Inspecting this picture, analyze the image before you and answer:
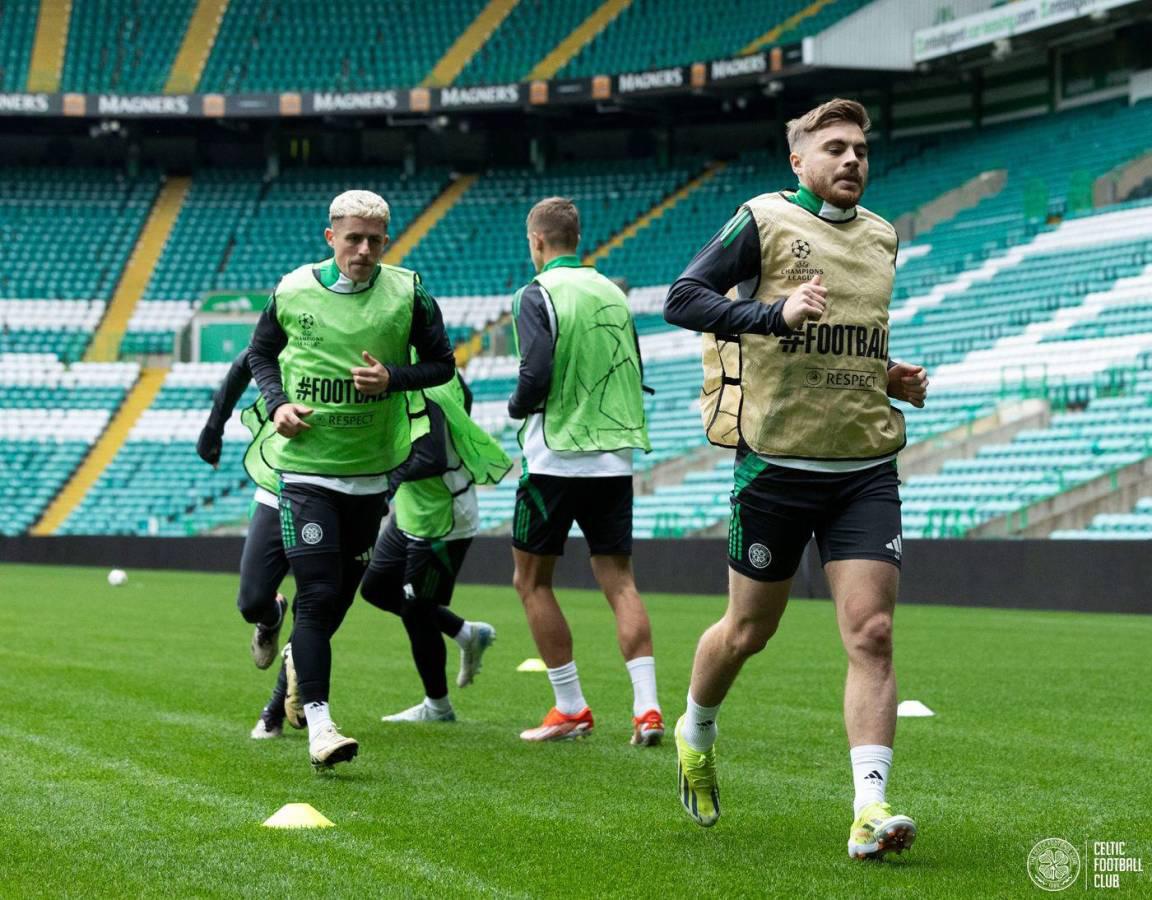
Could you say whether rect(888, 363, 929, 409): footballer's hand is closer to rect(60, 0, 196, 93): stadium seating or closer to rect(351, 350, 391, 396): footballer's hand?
rect(351, 350, 391, 396): footballer's hand

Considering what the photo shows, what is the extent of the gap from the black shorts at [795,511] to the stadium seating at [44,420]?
28.8 metres

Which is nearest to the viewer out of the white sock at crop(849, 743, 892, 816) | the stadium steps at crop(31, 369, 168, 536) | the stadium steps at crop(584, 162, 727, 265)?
the white sock at crop(849, 743, 892, 816)

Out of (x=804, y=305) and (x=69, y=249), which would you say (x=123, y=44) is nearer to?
(x=69, y=249)

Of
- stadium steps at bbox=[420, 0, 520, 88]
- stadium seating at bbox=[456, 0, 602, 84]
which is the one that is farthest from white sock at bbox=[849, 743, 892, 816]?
stadium steps at bbox=[420, 0, 520, 88]

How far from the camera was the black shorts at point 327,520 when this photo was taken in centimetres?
613

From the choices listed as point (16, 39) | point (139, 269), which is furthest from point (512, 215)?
point (16, 39)

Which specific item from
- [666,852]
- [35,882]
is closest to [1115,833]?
[666,852]

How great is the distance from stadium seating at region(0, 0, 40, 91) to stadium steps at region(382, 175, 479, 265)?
32.2ft

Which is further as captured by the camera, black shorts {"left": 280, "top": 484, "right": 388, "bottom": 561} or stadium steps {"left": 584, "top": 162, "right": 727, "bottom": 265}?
stadium steps {"left": 584, "top": 162, "right": 727, "bottom": 265}

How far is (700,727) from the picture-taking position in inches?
195

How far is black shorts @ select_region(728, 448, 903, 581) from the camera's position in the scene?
4.72 m

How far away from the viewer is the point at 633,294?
113ft
